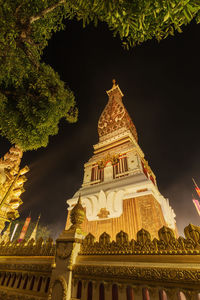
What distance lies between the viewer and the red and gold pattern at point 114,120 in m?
14.6

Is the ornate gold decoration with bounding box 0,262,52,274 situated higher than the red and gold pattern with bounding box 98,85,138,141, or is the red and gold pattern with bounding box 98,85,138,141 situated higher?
the red and gold pattern with bounding box 98,85,138,141

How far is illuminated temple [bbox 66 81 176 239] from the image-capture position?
7.19 meters

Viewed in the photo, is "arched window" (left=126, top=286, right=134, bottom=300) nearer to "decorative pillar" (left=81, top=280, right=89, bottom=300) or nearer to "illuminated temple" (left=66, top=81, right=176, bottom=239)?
"decorative pillar" (left=81, top=280, right=89, bottom=300)

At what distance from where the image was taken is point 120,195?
8.23m

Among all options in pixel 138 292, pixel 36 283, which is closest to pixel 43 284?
pixel 36 283

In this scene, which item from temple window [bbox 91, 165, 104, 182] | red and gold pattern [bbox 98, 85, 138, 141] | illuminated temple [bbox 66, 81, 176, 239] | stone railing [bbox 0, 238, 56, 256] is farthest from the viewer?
red and gold pattern [bbox 98, 85, 138, 141]

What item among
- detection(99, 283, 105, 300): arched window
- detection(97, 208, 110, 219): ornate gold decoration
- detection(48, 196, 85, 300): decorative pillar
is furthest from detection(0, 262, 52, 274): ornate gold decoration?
detection(97, 208, 110, 219): ornate gold decoration

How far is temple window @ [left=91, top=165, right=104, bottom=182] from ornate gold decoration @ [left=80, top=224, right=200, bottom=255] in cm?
852

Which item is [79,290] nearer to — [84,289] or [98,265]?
[84,289]

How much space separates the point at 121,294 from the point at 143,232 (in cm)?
71

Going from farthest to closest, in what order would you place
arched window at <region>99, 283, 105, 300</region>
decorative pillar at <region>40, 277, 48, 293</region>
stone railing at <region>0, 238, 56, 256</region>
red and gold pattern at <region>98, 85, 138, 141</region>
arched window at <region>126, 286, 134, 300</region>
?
red and gold pattern at <region>98, 85, 138, 141</region> < stone railing at <region>0, 238, 56, 256</region> < decorative pillar at <region>40, 277, 48, 293</region> < arched window at <region>99, 283, 105, 300</region> < arched window at <region>126, 286, 134, 300</region>

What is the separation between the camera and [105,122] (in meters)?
15.7

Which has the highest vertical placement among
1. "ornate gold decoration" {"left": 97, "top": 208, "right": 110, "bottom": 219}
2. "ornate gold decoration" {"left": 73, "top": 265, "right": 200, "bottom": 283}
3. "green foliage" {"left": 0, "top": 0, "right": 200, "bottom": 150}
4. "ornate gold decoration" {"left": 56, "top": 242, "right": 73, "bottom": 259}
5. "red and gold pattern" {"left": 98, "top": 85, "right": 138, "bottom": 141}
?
"red and gold pattern" {"left": 98, "top": 85, "right": 138, "bottom": 141}

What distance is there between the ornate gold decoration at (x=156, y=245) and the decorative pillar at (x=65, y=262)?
208mm
